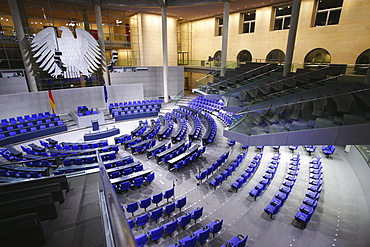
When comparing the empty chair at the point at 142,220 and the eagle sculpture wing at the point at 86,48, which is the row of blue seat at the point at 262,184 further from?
the eagle sculpture wing at the point at 86,48

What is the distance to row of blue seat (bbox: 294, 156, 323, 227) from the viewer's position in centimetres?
736

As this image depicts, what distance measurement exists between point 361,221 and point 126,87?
21561 millimetres

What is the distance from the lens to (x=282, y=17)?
2053cm

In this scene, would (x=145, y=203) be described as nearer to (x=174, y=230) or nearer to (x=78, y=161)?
(x=174, y=230)

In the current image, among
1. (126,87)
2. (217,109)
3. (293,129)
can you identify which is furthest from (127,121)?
(293,129)

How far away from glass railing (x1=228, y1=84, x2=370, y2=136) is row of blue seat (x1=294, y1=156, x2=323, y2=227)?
2830mm

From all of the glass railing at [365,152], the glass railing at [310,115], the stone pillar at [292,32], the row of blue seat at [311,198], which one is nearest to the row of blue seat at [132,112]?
the glass railing at [310,115]

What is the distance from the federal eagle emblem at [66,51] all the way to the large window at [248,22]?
16.7 metres

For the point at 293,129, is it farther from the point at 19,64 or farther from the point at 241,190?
the point at 19,64

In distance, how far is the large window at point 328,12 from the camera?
16531 millimetres

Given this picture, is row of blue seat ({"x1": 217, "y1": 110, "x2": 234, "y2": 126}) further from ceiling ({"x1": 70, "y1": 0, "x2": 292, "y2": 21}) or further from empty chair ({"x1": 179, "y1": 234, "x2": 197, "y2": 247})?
ceiling ({"x1": 70, "y1": 0, "x2": 292, "y2": 21})

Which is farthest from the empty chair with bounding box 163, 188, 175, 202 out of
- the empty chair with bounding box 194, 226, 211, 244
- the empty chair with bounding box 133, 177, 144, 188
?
the empty chair with bounding box 194, 226, 211, 244

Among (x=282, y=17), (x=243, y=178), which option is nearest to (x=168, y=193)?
(x=243, y=178)

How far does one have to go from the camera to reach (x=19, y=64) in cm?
1770
